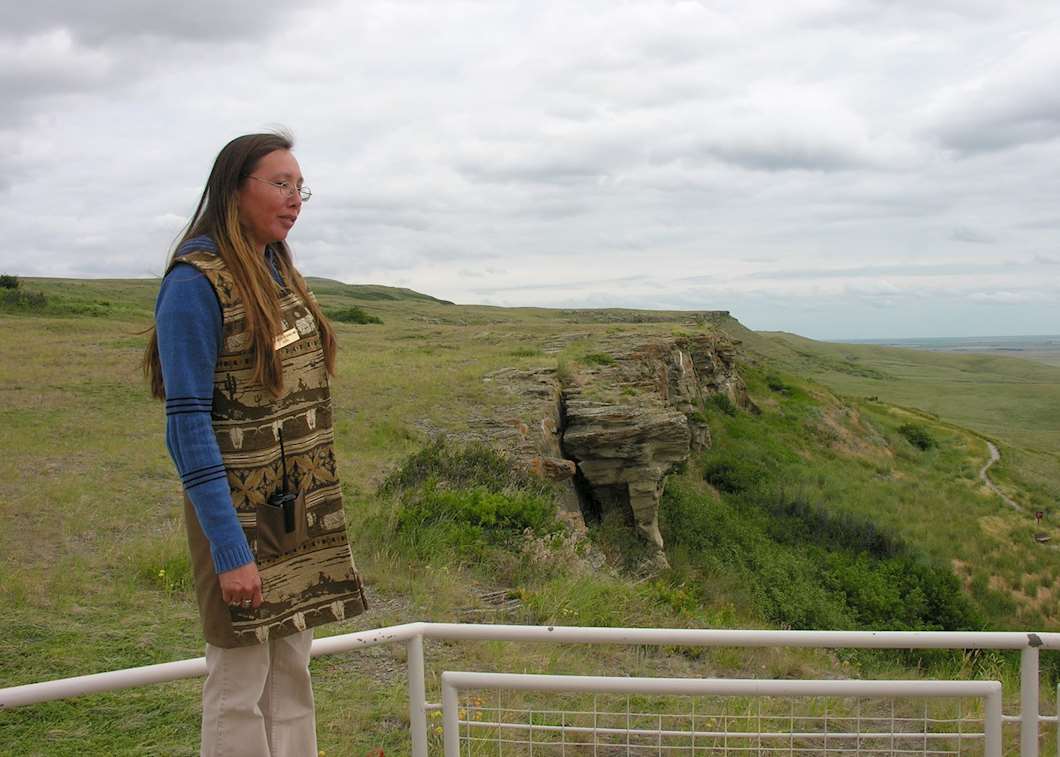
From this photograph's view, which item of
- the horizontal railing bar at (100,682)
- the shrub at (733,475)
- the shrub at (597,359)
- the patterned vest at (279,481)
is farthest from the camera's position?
the shrub at (733,475)

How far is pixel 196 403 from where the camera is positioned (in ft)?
6.74

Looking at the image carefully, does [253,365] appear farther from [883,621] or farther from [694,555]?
[883,621]

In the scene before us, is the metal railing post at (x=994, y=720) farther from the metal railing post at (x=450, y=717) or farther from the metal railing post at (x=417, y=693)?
the metal railing post at (x=417, y=693)

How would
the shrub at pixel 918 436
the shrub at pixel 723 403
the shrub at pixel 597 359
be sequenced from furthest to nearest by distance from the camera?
the shrub at pixel 918 436 → the shrub at pixel 723 403 → the shrub at pixel 597 359

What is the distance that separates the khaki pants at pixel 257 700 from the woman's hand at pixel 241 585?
0.18 metres

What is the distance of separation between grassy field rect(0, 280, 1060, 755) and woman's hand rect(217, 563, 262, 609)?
64cm

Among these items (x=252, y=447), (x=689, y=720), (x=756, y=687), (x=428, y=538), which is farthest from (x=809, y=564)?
(x=252, y=447)

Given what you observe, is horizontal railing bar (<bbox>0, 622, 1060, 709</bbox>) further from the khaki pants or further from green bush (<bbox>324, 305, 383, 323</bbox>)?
green bush (<bbox>324, 305, 383, 323</bbox>)

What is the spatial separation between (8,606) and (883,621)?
15.2 metres

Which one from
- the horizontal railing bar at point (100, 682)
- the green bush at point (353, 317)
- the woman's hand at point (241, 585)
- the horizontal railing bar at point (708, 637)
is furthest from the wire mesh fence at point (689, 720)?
the green bush at point (353, 317)

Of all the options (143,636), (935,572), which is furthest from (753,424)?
(143,636)

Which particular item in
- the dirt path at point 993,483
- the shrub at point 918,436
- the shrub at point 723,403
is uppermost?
the shrub at point 723,403

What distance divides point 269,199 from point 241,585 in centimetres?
104

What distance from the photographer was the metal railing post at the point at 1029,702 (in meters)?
2.62
